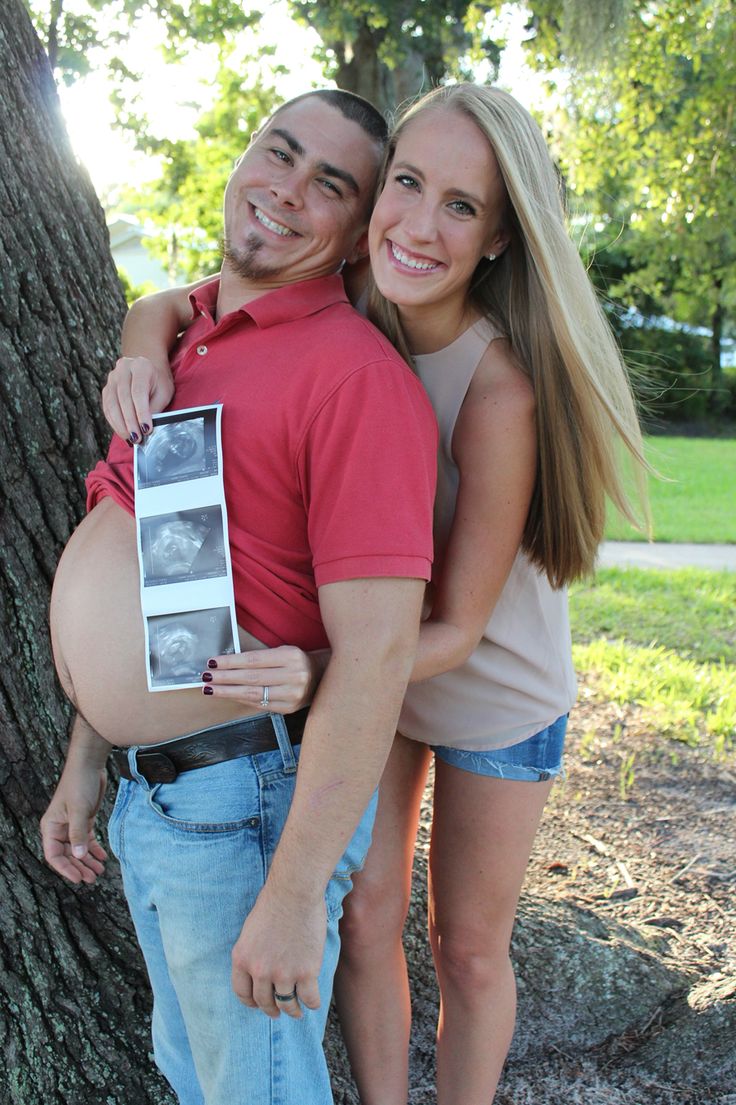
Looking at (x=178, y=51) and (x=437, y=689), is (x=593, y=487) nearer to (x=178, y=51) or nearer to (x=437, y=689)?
(x=437, y=689)

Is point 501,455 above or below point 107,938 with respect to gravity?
above

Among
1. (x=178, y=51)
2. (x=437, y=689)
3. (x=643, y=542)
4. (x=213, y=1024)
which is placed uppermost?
A: (x=178, y=51)

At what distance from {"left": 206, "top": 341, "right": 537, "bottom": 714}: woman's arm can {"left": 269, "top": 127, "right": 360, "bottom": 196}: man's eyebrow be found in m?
0.48

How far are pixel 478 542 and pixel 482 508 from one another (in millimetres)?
62

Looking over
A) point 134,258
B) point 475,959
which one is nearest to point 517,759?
point 475,959

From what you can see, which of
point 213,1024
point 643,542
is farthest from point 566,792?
point 643,542

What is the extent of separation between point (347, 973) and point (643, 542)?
7990 mm

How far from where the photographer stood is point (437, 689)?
7.11 ft

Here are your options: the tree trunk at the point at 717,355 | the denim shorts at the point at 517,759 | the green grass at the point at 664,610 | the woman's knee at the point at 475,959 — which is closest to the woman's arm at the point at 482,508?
the denim shorts at the point at 517,759

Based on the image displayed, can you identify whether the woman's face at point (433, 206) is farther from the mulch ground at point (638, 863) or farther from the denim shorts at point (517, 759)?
the mulch ground at point (638, 863)

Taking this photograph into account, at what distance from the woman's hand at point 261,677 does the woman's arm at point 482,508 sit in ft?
0.97

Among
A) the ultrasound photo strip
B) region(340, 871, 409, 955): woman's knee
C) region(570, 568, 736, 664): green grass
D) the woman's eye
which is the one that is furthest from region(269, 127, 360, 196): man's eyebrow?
region(570, 568, 736, 664): green grass

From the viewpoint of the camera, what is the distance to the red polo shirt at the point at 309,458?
1.58 m

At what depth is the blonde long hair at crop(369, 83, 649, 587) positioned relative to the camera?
→ 1.89 m
